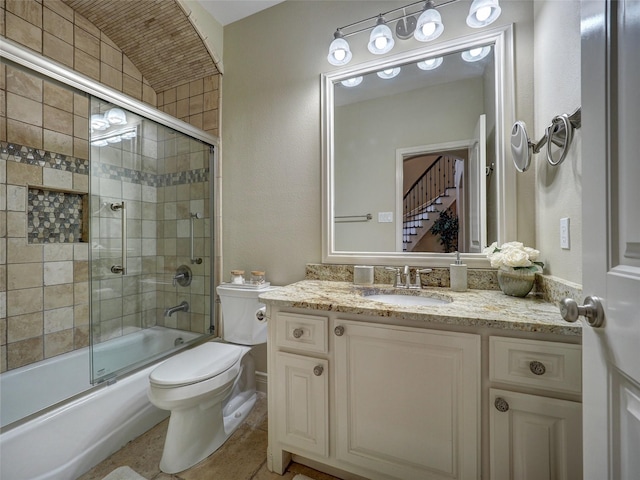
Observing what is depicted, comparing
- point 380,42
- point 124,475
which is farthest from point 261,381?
point 380,42

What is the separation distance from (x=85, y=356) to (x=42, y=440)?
78 cm

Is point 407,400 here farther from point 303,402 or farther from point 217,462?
point 217,462

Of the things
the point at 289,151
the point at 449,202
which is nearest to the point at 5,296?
the point at 289,151

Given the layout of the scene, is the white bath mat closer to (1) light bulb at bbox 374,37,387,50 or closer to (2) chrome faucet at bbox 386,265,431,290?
(2) chrome faucet at bbox 386,265,431,290

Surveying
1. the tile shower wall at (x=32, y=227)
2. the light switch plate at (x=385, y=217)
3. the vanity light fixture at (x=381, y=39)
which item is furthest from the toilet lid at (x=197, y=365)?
the vanity light fixture at (x=381, y=39)

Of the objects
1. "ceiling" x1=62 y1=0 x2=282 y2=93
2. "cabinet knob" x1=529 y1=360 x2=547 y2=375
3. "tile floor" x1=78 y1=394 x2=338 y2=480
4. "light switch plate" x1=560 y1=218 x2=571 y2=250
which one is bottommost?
"tile floor" x1=78 y1=394 x2=338 y2=480

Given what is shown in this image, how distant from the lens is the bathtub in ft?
3.64

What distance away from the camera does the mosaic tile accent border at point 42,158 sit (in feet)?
5.10

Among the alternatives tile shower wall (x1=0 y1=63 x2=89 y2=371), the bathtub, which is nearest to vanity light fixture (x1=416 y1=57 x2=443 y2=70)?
tile shower wall (x1=0 y1=63 x2=89 y2=371)

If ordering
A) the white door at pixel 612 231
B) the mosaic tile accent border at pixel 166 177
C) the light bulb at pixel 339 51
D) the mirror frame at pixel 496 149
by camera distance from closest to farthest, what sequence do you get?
the white door at pixel 612 231 < the mirror frame at pixel 496 149 < the light bulb at pixel 339 51 < the mosaic tile accent border at pixel 166 177

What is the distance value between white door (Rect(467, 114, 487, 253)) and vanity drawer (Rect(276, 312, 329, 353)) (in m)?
0.90

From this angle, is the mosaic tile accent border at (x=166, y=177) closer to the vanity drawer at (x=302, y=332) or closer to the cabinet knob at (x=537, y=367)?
the vanity drawer at (x=302, y=332)

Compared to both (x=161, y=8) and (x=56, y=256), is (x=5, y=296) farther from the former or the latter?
(x=161, y=8)

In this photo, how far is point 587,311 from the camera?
53 centimetres
